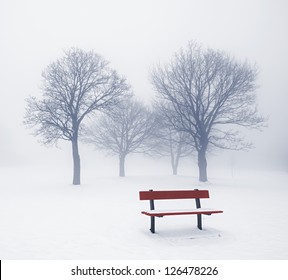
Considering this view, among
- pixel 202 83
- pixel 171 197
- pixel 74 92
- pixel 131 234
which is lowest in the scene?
pixel 131 234

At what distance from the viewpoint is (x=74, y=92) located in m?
26.2

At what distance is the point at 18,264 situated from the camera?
6.23 metres

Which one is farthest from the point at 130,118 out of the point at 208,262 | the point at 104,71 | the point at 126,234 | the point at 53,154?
the point at 53,154

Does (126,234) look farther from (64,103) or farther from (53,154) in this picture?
(53,154)

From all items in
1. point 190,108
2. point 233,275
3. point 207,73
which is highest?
point 207,73

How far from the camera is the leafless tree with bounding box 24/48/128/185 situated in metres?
25.7

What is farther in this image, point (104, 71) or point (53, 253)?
point (104, 71)

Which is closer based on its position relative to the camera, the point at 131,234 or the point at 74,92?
the point at 131,234

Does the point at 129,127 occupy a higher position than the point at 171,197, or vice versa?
the point at 129,127

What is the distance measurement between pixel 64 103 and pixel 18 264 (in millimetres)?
21017

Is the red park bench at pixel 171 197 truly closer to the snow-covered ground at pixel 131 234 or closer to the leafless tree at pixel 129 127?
the snow-covered ground at pixel 131 234

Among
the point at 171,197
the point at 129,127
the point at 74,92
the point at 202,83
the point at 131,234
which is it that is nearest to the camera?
the point at 131,234

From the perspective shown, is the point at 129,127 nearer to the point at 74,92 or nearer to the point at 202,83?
the point at 74,92

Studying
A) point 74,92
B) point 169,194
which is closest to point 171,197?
point 169,194
